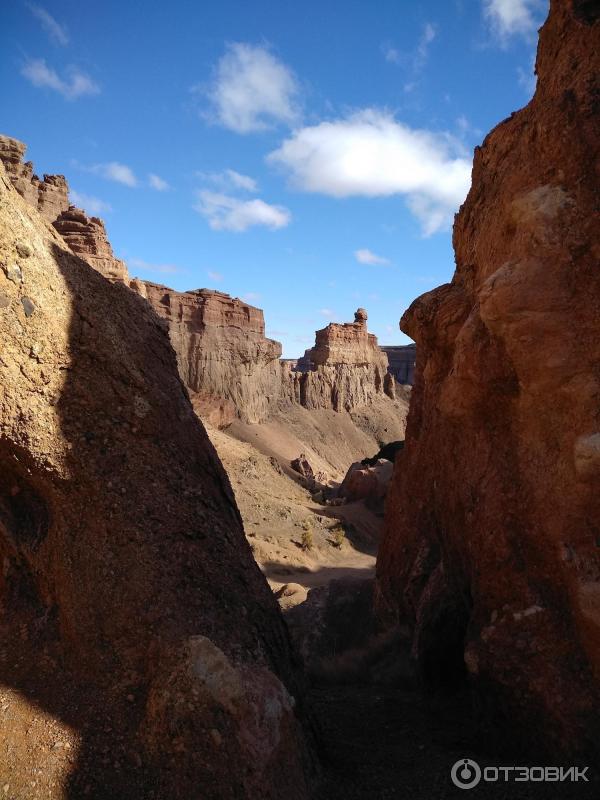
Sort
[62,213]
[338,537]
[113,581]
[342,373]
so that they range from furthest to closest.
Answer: [342,373] < [62,213] < [338,537] < [113,581]

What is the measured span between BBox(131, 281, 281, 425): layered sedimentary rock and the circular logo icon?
93.6 feet

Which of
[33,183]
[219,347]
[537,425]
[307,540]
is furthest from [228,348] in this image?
[537,425]

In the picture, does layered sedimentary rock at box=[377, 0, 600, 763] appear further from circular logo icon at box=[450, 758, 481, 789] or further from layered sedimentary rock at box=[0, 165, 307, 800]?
layered sedimentary rock at box=[0, 165, 307, 800]

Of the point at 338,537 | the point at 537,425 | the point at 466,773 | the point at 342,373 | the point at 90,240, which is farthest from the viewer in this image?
the point at 342,373

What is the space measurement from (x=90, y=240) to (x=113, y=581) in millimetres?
27382

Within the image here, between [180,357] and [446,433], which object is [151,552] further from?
[180,357]

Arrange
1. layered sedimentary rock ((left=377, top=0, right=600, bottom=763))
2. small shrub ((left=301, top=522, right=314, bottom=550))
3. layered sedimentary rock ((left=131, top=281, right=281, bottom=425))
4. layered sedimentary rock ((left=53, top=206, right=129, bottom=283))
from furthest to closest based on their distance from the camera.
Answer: layered sedimentary rock ((left=131, top=281, right=281, bottom=425))
layered sedimentary rock ((left=53, top=206, right=129, bottom=283))
small shrub ((left=301, top=522, right=314, bottom=550))
layered sedimentary rock ((left=377, top=0, right=600, bottom=763))

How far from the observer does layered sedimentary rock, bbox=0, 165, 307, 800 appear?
11.0 ft

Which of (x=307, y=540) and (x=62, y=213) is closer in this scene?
(x=307, y=540)

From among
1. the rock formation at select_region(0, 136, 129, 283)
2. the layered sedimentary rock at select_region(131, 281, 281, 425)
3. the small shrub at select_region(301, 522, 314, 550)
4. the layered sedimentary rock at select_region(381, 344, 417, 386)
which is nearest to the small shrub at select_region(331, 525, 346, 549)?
the small shrub at select_region(301, 522, 314, 550)

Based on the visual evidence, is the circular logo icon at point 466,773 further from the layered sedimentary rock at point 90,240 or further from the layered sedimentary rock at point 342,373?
the layered sedimentary rock at point 342,373

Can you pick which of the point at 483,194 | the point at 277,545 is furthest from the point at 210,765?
the point at 277,545

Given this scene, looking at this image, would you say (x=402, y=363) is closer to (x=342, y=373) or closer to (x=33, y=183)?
(x=342, y=373)

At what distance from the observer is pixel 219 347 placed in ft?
122
